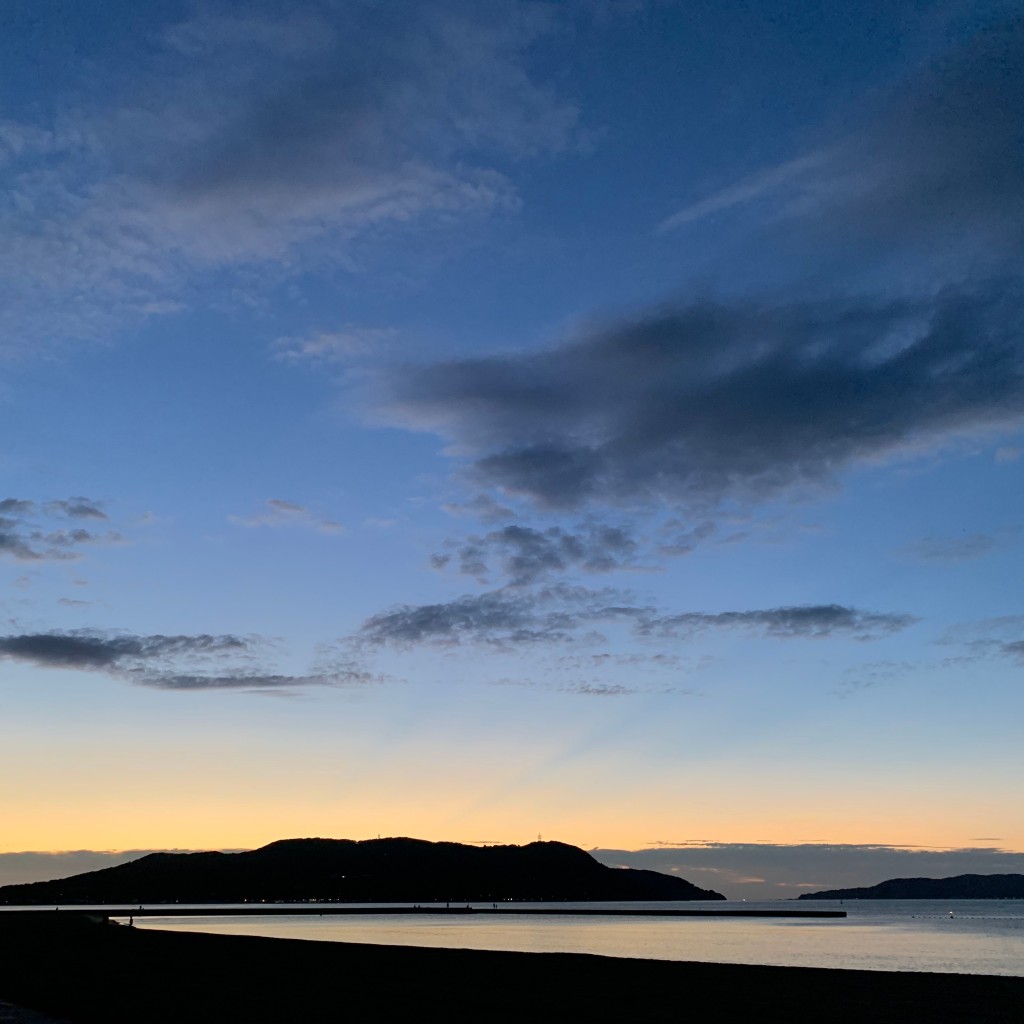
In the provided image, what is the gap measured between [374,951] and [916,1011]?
1603 inches

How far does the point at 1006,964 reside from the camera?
72000 millimetres

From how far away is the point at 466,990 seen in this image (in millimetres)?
38906

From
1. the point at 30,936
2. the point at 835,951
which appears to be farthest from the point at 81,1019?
the point at 835,951

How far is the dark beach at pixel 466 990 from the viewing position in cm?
3117

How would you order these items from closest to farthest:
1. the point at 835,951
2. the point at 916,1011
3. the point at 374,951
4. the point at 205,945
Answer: the point at 916,1011, the point at 374,951, the point at 205,945, the point at 835,951

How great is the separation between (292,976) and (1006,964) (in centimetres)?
5279

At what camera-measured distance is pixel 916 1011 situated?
105 feet

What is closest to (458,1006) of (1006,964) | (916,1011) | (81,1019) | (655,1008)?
(655,1008)

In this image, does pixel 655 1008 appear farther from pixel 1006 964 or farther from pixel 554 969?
pixel 1006 964

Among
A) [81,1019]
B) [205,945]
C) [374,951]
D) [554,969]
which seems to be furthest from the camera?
[205,945]

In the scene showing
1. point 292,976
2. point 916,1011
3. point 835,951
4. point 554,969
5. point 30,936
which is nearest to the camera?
point 916,1011

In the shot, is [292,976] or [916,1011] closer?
[916,1011]

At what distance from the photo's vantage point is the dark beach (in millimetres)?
31172

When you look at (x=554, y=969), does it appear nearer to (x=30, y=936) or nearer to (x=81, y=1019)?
(x=81, y=1019)
